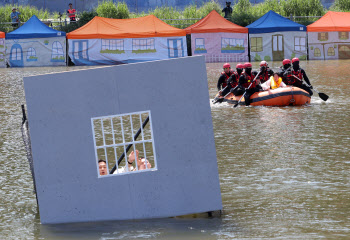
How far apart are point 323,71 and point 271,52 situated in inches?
297

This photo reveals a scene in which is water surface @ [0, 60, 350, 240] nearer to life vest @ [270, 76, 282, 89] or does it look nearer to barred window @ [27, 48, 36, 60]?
life vest @ [270, 76, 282, 89]

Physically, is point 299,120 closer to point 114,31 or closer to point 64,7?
point 114,31

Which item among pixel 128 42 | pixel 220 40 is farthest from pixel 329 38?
pixel 128 42

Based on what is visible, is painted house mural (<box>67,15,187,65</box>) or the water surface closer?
the water surface

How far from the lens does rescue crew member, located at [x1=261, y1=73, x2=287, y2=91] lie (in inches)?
858

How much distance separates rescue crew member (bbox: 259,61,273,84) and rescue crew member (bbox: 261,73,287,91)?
0.33 metres

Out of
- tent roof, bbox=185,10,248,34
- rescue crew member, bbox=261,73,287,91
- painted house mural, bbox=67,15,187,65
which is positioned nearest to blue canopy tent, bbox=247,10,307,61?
tent roof, bbox=185,10,248,34

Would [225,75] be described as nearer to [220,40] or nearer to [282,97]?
[282,97]

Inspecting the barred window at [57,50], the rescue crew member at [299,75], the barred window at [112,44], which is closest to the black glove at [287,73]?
the rescue crew member at [299,75]

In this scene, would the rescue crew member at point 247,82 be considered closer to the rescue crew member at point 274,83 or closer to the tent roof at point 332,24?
the rescue crew member at point 274,83

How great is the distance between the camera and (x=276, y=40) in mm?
38812

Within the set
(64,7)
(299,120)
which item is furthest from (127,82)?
(64,7)

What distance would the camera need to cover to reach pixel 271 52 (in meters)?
39.0

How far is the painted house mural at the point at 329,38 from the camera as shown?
38406 mm
